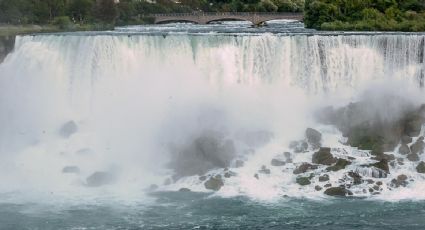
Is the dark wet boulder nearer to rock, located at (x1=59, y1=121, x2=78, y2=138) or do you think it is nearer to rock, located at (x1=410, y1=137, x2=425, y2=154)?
rock, located at (x1=410, y1=137, x2=425, y2=154)

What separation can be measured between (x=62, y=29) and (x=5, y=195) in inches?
936

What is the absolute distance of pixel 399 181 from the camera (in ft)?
75.0

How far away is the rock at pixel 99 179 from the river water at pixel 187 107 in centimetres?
6

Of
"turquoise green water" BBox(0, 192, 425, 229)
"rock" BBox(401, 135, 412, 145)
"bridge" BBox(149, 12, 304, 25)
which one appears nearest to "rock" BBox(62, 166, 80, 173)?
"turquoise green water" BBox(0, 192, 425, 229)

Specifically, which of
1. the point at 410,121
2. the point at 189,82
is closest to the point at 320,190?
the point at 410,121

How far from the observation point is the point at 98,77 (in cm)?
2853

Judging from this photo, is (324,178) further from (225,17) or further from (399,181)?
(225,17)

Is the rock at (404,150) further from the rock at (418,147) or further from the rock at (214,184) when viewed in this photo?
the rock at (214,184)

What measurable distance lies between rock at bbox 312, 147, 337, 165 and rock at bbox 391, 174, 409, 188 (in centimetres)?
223

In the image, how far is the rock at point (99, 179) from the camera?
77.9 ft

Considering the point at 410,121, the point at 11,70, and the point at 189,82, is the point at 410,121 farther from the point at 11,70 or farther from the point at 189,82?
the point at 11,70

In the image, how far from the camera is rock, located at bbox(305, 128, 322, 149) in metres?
25.7

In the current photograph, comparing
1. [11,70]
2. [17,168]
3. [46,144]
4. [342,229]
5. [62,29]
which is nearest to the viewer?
[342,229]

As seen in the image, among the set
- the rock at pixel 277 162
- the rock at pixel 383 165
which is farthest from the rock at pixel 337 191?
the rock at pixel 277 162
